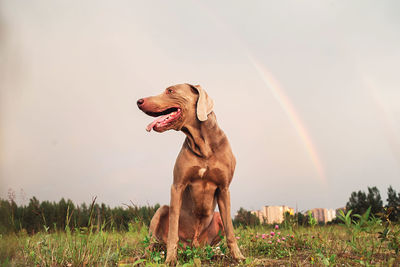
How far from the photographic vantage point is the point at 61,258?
11.7 feet

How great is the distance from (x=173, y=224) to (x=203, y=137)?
121 centimetres

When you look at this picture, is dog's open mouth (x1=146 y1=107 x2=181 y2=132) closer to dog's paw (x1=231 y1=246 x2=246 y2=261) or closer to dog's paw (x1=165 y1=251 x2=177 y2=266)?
dog's paw (x1=165 y1=251 x2=177 y2=266)

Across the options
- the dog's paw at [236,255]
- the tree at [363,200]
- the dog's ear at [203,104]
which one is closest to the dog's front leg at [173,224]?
the dog's paw at [236,255]

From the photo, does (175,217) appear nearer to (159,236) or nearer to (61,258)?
(159,236)

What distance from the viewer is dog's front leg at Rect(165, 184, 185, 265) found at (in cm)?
386

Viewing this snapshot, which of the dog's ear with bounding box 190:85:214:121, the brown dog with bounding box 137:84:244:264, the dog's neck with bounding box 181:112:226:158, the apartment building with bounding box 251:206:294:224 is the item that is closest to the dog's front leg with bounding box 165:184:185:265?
the brown dog with bounding box 137:84:244:264

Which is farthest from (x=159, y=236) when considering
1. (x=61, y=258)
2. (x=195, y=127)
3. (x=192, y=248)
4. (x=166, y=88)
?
(x=166, y=88)

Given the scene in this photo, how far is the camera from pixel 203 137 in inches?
163

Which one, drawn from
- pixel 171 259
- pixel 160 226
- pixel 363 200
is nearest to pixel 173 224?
pixel 171 259

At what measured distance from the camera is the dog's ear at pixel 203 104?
4.02 meters

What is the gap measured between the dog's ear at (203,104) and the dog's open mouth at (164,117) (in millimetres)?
275

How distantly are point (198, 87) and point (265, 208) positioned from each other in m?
4.30

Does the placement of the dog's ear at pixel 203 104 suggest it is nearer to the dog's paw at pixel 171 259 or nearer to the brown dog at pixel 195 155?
the brown dog at pixel 195 155

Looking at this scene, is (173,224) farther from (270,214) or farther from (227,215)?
(270,214)
